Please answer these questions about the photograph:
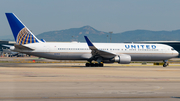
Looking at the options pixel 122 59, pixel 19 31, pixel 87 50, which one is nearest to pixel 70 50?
pixel 87 50

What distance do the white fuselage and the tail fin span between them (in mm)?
1154

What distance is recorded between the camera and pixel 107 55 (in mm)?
39594

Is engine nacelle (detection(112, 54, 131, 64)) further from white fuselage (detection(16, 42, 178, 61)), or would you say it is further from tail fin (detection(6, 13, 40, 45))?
tail fin (detection(6, 13, 40, 45))

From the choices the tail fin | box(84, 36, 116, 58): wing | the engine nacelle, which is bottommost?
the engine nacelle

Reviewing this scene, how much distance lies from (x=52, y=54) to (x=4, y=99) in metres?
28.5

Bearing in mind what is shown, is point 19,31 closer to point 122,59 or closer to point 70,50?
point 70,50

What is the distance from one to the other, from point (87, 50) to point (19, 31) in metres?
11.0

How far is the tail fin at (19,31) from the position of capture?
130 feet

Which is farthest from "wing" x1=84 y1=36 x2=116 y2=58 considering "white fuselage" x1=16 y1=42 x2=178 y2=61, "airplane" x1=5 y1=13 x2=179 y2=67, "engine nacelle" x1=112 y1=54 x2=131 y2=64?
"white fuselage" x1=16 y1=42 x2=178 y2=61

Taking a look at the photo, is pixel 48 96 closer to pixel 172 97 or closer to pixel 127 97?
pixel 127 97

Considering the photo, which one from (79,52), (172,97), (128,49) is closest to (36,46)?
(79,52)

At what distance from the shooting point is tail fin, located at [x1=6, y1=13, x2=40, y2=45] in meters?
39.5

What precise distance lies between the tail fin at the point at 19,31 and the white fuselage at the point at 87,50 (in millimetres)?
1154

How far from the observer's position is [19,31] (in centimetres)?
4009
